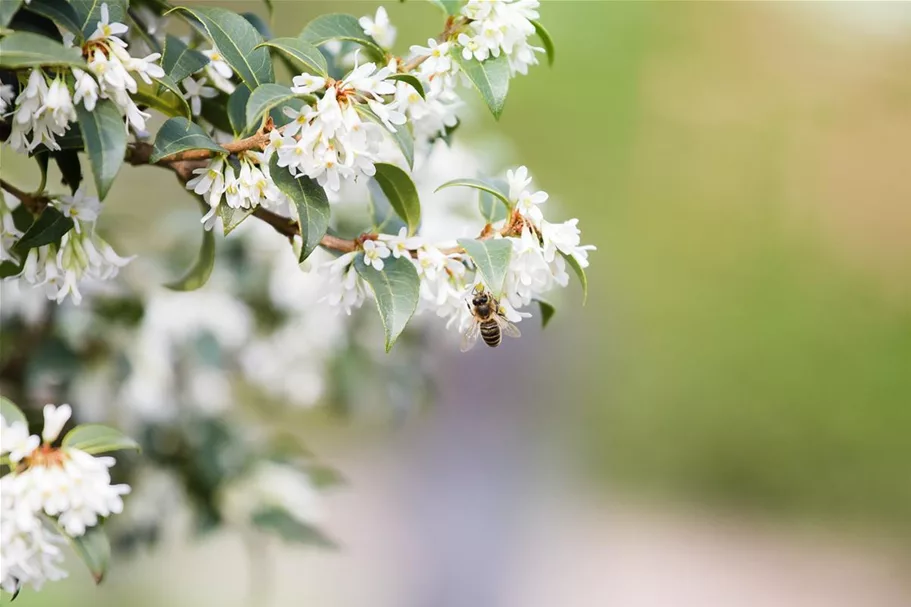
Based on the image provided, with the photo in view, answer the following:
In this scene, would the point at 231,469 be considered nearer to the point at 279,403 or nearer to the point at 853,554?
the point at 279,403

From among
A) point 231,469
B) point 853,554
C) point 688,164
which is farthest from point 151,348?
point 688,164

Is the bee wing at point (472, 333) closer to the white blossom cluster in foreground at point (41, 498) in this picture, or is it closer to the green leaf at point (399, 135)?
the green leaf at point (399, 135)

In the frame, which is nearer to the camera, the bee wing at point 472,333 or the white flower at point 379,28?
the white flower at point 379,28

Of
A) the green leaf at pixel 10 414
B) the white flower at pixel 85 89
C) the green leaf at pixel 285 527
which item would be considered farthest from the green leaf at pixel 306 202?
the green leaf at pixel 285 527

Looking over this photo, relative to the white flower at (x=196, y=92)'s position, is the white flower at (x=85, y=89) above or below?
below

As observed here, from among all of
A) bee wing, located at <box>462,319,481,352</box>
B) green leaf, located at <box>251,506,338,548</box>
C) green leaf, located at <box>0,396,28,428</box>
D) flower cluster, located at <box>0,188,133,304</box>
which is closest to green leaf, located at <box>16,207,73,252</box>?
flower cluster, located at <box>0,188,133,304</box>

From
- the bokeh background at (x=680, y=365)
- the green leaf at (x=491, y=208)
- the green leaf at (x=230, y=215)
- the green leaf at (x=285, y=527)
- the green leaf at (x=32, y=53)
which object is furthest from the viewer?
the bokeh background at (x=680, y=365)

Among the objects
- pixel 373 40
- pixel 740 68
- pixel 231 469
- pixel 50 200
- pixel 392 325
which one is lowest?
pixel 231 469
